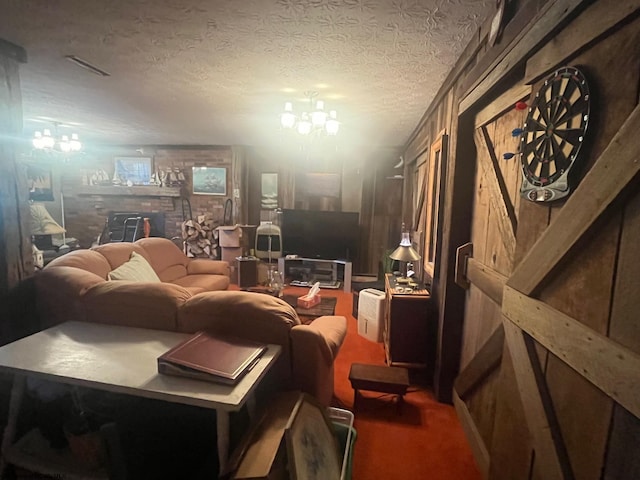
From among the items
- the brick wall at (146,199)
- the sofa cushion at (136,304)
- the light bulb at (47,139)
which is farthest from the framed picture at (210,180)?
the sofa cushion at (136,304)

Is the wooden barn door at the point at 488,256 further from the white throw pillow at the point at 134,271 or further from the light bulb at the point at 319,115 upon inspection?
the white throw pillow at the point at 134,271

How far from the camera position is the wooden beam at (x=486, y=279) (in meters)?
1.60

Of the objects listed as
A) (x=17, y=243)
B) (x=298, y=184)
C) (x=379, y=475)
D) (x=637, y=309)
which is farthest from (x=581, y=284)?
(x=298, y=184)

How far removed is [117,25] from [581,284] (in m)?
2.34

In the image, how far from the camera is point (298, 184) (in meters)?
5.75

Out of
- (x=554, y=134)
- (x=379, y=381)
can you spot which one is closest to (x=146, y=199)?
(x=379, y=381)

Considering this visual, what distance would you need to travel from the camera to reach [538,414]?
3.53 feet

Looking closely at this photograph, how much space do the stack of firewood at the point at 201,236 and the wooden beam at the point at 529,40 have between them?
5.17 meters

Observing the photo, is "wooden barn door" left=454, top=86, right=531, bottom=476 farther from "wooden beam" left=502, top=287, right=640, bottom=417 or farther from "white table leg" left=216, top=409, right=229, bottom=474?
"white table leg" left=216, top=409, right=229, bottom=474

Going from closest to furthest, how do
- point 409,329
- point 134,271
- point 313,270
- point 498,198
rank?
1. point 498,198
2. point 409,329
3. point 134,271
4. point 313,270

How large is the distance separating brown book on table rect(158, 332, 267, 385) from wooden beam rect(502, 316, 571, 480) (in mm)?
1041

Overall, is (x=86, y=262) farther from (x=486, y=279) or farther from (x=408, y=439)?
(x=486, y=279)

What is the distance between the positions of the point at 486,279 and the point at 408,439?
107 cm

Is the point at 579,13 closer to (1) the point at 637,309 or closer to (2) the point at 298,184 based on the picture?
(1) the point at 637,309
